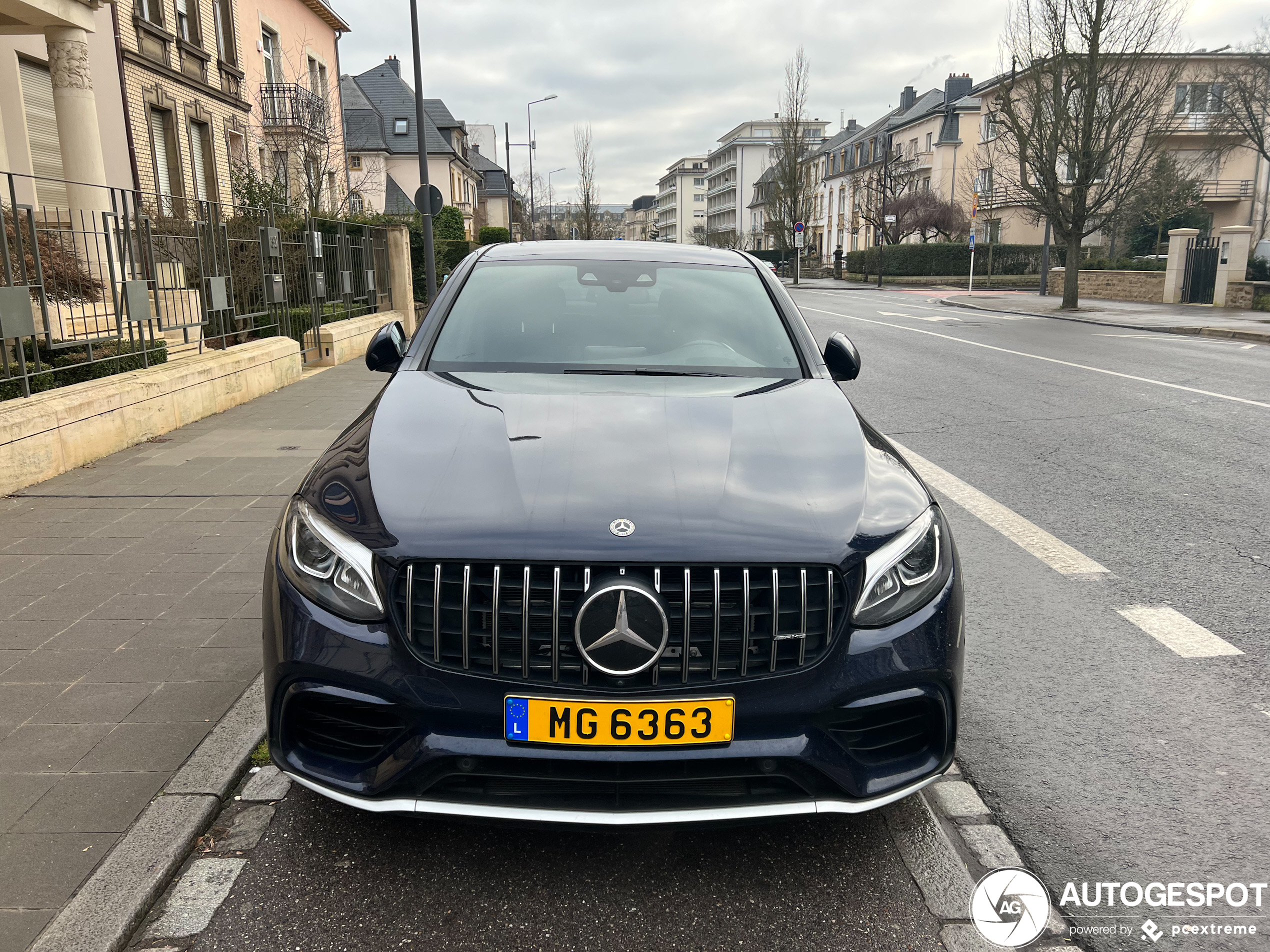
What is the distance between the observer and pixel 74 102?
43.9 ft

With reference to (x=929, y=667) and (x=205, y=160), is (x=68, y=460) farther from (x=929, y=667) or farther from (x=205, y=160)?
(x=205, y=160)

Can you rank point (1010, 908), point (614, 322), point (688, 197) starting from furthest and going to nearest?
point (688, 197)
point (614, 322)
point (1010, 908)

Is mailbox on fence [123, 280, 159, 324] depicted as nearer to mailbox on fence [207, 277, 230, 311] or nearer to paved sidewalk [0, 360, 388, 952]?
mailbox on fence [207, 277, 230, 311]

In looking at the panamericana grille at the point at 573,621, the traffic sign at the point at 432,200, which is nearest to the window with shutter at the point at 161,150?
the traffic sign at the point at 432,200

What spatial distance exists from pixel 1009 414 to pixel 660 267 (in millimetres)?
6621

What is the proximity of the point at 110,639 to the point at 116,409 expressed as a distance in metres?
4.66

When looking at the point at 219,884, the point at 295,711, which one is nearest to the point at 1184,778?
the point at 295,711

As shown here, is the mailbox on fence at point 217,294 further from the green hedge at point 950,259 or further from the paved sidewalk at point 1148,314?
the green hedge at point 950,259

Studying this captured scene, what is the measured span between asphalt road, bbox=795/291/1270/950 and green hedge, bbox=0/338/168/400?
22.2ft

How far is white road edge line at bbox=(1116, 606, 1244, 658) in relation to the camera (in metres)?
4.00

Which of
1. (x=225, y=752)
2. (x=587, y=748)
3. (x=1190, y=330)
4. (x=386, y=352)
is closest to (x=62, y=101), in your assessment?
(x=386, y=352)

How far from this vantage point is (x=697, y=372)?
359 cm

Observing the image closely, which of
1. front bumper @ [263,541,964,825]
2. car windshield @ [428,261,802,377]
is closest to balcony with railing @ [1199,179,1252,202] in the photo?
car windshield @ [428,261,802,377]

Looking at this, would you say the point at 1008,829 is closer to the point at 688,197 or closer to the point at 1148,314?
the point at 1148,314
